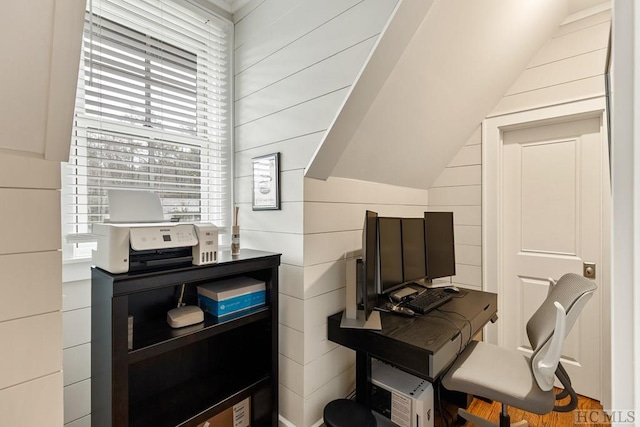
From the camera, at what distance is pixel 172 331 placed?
4.66ft

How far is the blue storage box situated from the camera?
1552 mm

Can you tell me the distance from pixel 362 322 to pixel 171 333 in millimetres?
968

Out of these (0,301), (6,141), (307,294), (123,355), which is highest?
(6,141)

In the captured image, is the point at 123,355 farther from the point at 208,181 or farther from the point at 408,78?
the point at 408,78

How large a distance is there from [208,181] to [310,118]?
0.92 m

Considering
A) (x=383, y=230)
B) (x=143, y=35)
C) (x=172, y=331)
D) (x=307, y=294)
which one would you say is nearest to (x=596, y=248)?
(x=383, y=230)

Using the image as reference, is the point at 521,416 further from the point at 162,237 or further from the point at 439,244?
the point at 162,237

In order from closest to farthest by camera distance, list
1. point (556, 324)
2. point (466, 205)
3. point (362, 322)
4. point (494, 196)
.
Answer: point (556, 324) → point (362, 322) → point (494, 196) → point (466, 205)

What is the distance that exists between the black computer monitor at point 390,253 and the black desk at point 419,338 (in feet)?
0.65

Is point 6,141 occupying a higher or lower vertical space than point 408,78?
lower

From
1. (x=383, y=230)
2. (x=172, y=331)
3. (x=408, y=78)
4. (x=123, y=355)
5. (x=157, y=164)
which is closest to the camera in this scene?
(x=123, y=355)

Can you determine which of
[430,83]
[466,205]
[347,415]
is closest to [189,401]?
[347,415]

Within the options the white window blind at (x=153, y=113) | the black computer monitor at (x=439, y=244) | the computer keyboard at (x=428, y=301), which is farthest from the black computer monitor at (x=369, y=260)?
the white window blind at (x=153, y=113)

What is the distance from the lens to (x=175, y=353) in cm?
171
